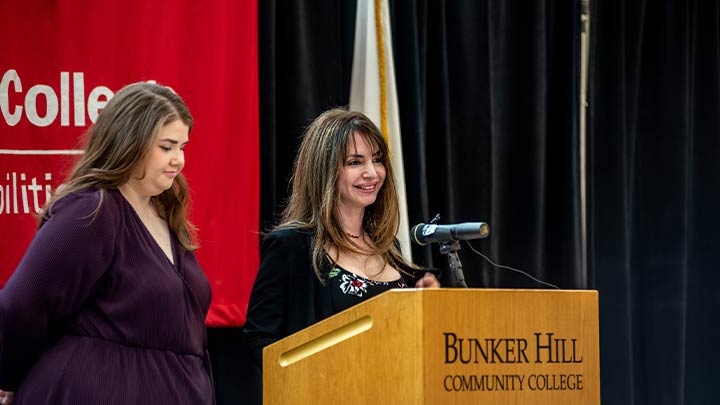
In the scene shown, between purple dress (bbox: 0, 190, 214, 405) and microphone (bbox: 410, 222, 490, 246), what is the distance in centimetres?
58

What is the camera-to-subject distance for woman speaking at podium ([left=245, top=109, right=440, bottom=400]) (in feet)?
8.43

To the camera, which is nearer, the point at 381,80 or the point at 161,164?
the point at 161,164

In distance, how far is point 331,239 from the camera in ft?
8.66

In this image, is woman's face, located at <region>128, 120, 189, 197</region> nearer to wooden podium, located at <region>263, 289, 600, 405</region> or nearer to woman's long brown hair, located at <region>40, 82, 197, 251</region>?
woman's long brown hair, located at <region>40, 82, 197, 251</region>

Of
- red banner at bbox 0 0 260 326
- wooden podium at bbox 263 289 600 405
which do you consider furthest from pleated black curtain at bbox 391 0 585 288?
wooden podium at bbox 263 289 600 405

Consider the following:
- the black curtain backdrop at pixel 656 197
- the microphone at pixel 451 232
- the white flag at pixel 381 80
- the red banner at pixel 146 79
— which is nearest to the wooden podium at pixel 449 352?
the microphone at pixel 451 232

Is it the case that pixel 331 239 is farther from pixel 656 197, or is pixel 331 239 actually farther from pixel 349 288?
pixel 656 197

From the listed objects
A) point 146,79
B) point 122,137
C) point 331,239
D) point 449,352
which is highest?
point 146,79

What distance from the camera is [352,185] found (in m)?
2.68

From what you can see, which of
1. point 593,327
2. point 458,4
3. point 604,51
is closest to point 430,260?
point 458,4

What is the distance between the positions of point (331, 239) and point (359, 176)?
0.19m

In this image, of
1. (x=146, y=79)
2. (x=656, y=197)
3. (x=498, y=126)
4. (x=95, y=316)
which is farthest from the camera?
(x=656, y=197)

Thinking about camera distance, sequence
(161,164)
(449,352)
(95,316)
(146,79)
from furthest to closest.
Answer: (146,79) → (161,164) → (95,316) → (449,352)

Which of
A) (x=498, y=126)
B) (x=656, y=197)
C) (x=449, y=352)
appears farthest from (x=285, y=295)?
(x=656, y=197)
